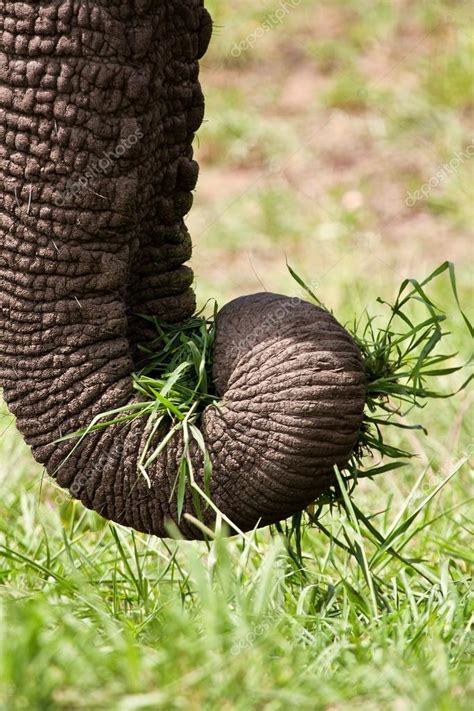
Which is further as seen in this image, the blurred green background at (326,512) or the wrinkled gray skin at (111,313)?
the wrinkled gray skin at (111,313)

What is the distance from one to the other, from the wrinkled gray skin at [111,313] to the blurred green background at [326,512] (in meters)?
0.22

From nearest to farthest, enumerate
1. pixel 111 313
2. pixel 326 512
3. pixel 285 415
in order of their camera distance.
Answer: pixel 285 415 < pixel 111 313 < pixel 326 512

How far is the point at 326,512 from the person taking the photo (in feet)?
9.48

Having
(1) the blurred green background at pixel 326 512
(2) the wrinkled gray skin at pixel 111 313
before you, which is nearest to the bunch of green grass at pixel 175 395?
(2) the wrinkled gray skin at pixel 111 313

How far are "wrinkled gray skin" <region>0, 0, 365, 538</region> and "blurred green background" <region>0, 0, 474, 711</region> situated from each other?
22 centimetres

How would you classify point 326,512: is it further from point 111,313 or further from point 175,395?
point 111,313

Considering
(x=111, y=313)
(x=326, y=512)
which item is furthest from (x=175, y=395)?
Answer: (x=326, y=512)

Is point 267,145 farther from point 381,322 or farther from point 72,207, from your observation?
point 72,207

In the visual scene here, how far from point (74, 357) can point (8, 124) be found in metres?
0.45

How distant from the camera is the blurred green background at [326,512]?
6.58 feet

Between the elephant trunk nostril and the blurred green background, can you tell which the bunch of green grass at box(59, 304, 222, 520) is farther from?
the blurred green background

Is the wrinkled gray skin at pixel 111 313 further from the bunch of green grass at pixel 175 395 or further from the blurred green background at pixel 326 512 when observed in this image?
the blurred green background at pixel 326 512

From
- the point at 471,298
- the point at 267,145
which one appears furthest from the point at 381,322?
the point at 267,145

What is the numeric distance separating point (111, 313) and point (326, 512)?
2.22ft
